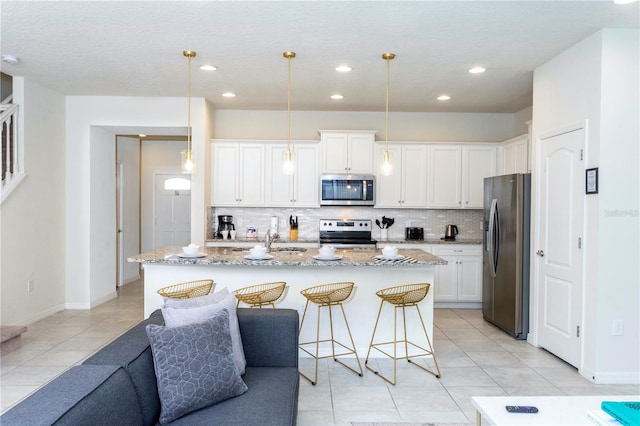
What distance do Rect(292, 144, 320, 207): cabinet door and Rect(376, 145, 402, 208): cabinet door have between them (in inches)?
35.6

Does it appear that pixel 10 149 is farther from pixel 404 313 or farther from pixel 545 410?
pixel 545 410

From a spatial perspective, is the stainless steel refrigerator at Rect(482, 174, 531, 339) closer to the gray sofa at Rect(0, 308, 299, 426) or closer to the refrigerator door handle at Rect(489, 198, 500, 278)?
the refrigerator door handle at Rect(489, 198, 500, 278)

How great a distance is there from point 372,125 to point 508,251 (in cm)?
288

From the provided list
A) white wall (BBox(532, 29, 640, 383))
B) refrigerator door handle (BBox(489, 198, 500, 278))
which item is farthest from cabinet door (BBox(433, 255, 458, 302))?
white wall (BBox(532, 29, 640, 383))

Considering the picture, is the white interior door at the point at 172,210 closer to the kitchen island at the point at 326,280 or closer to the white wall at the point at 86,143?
the white wall at the point at 86,143

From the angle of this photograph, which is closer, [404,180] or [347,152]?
[347,152]

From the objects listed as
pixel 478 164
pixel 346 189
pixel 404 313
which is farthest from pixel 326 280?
pixel 478 164

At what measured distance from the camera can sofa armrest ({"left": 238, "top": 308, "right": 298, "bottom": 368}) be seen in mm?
2676

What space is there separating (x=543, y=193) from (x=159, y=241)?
711cm

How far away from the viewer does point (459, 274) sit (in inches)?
241

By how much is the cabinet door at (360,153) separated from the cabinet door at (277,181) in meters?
0.94

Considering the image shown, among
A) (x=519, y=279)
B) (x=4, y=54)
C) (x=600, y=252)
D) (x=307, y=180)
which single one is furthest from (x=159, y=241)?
(x=600, y=252)

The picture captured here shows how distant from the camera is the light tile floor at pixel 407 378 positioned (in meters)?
3.05

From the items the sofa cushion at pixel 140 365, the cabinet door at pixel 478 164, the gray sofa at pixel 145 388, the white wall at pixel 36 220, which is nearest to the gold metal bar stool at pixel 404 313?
the gray sofa at pixel 145 388
